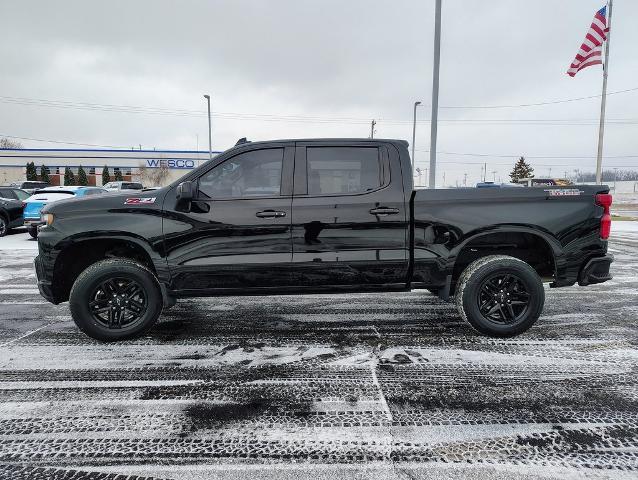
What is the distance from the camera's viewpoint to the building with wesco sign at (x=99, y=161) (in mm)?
58844

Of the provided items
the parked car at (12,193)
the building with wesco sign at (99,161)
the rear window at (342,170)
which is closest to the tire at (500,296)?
the rear window at (342,170)

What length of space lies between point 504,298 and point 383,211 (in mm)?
1561

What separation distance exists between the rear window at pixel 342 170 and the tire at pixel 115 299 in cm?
192

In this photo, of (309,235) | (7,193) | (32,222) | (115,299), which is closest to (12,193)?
(7,193)

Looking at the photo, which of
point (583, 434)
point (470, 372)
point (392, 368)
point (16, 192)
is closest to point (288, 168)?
point (392, 368)

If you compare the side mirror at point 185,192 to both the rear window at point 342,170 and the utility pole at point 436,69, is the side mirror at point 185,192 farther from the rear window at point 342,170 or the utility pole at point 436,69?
the utility pole at point 436,69

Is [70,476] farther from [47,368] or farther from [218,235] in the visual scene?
[218,235]

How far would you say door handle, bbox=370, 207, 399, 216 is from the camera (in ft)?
13.3

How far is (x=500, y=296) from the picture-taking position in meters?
4.18

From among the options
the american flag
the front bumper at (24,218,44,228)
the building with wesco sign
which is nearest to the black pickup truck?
the front bumper at (24,218,44,228)

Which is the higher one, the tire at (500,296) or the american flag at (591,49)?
the american flag at (591,49)

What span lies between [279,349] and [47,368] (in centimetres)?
201

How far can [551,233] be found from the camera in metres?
4.13

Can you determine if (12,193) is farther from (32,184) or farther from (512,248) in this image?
(32,184)
